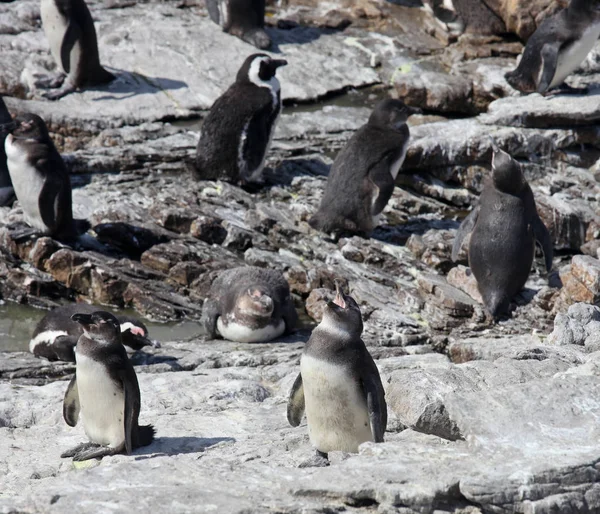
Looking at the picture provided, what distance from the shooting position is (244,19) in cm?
1509

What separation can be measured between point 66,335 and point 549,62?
279 inches

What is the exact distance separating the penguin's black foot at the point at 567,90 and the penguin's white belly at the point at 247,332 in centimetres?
576

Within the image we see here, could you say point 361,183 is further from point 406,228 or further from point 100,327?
point 100,327

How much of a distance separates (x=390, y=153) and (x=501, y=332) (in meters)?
2.56

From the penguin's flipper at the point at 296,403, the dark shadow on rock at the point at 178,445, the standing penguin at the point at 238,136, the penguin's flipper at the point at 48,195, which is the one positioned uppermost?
the standing penguin at the point at 238,136

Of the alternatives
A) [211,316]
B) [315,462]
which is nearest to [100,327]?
[315,462]

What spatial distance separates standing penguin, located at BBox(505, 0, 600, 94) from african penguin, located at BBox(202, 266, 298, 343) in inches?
208

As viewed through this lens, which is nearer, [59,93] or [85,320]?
[85,320]

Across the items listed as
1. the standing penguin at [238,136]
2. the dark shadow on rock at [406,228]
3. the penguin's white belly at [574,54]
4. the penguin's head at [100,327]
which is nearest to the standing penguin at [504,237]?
the dark shadow on rock at [406,228]

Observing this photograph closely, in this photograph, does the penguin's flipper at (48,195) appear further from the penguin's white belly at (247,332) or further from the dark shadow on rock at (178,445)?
the dark shadow on rock at (178,445)

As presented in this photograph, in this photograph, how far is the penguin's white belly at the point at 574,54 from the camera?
12.7 meters

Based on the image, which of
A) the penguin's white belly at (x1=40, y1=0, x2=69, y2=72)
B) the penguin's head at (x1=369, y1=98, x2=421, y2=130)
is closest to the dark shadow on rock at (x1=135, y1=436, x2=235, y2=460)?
the penguin's head at (x1=369, y1=98, x2=421, y2=130)

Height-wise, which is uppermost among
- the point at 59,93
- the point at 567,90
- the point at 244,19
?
the point at 244,19

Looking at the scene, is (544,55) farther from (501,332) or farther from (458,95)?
(501,332)
